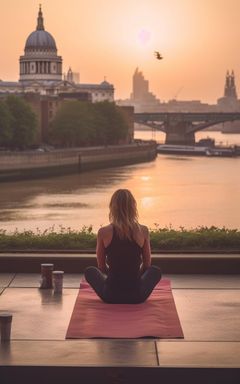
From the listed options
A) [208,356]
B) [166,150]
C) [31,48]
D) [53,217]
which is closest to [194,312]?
[208,356]

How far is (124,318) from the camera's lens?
5922 mm

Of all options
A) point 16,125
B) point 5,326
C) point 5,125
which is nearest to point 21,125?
point 16,125

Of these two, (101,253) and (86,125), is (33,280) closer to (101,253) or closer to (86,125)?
(101,253)

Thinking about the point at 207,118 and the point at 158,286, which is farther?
the point at 207,118

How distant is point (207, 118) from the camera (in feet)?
369

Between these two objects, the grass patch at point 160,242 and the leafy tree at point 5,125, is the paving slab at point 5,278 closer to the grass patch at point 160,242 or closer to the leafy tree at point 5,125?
the grass patch at point 160,242

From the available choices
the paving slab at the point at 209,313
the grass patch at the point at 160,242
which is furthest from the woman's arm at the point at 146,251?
the grass patch at the point at 160,242

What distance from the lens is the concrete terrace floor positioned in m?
4.82

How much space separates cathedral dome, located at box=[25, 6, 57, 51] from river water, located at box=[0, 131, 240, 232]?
242 feet

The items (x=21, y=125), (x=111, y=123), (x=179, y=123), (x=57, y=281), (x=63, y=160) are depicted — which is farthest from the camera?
(x=179, y=123)

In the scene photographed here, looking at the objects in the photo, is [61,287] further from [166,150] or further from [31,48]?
[31,48]

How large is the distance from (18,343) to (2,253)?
8.40 ft

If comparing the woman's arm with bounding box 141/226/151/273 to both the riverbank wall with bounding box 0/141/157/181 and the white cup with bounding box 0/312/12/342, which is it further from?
the riverbank wall with bounding box 0/141/157/181

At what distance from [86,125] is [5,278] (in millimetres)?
74686
